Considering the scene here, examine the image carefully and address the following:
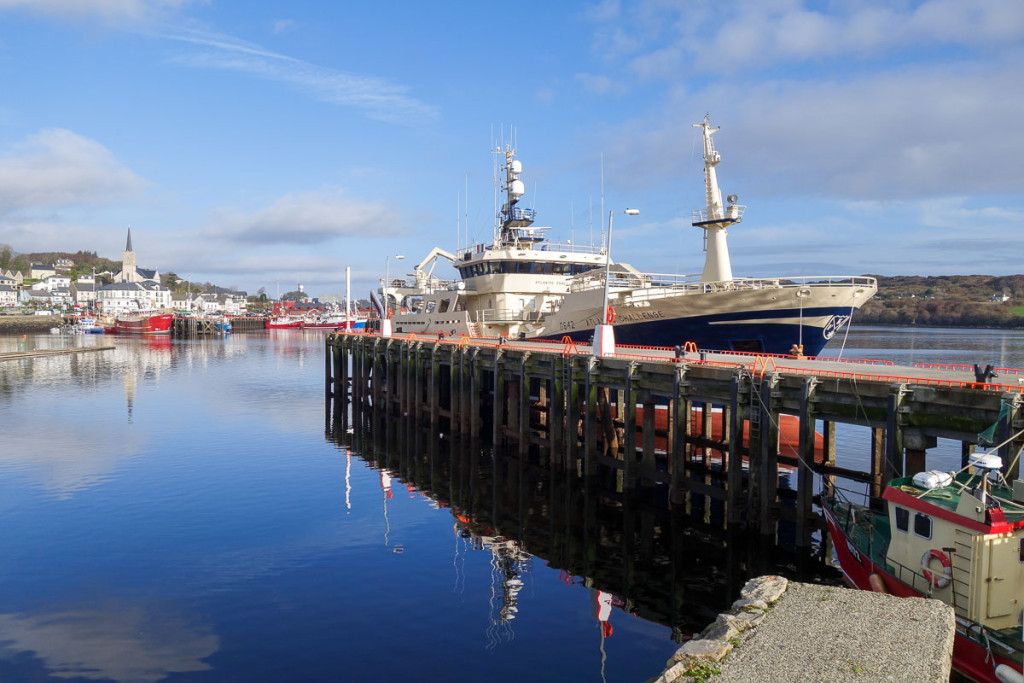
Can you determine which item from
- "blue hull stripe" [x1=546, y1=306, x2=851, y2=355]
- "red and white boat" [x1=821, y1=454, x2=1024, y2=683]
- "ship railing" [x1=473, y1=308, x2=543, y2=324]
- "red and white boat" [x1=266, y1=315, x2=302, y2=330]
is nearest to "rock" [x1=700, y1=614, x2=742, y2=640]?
"red and white boat" [x1=821, y1=454, x2=1024, y2=683]

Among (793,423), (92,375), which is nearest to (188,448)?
(793,423)

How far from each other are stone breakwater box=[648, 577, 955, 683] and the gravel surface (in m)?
0.01

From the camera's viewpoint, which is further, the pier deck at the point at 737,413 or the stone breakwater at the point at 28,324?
the stone breakwater at the point at 28,324

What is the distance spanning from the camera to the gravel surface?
8.41 m

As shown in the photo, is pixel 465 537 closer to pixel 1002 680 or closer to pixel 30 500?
pixel 1002 680

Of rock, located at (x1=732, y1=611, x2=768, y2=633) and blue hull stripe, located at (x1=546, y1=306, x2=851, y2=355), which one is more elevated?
blue hull stripe, located at (x1=546, y1=306, x2=851, y2=355)

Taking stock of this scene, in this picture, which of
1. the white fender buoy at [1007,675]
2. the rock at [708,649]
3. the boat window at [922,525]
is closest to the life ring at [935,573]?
the boat window at [922,525]

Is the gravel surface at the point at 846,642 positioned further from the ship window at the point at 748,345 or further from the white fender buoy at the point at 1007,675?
the ship window at the point at 748,345

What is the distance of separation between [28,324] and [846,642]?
182 m

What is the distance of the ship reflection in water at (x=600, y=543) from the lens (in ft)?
51.1

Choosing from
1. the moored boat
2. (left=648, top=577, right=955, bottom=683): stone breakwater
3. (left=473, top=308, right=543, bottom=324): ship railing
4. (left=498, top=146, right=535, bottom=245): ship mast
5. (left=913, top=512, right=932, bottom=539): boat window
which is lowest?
(left=648, top=577, right=955, bottom=683): stone breakwater

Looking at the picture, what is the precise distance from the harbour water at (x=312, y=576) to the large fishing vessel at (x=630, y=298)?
30.8ft

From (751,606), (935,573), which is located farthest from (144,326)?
(935,573)

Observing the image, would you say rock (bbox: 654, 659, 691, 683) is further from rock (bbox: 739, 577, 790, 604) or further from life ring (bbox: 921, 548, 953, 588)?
life ring (bbox: 921, 548, 953, 588)
